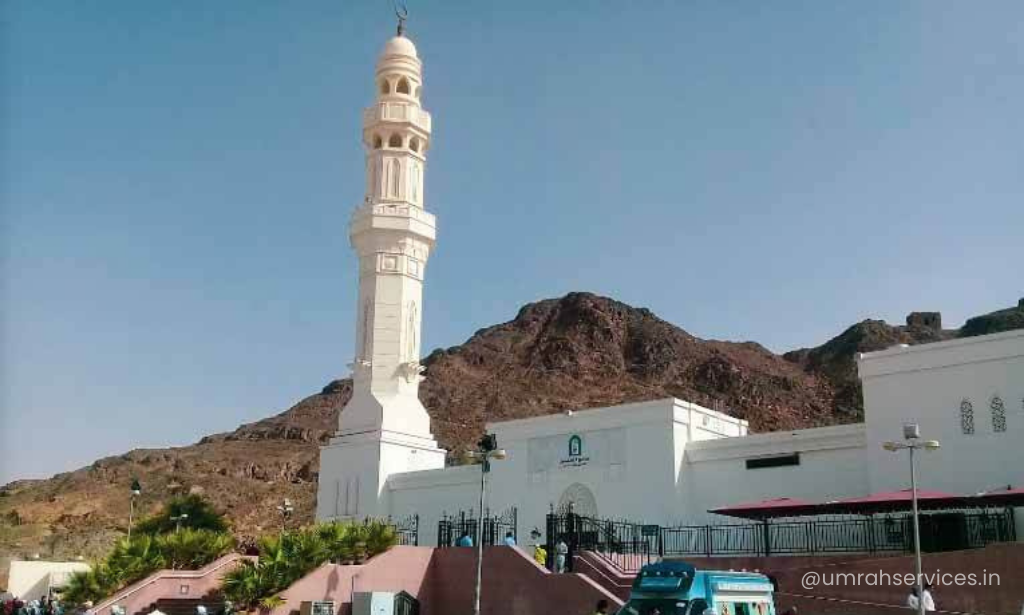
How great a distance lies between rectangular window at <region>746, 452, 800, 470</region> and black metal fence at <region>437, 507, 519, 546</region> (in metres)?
7.14

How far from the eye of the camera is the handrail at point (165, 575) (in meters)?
25.2

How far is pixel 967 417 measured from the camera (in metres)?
25.2

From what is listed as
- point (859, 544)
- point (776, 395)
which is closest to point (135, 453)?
point (776, 395)

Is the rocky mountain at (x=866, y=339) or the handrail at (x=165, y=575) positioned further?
the rocky mountain at (x=866, y=339)

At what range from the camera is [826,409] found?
95500 mm

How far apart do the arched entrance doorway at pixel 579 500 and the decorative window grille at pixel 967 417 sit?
35.2 ft

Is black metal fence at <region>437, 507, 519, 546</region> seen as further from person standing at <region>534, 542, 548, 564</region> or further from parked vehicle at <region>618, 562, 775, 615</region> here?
parked vehicle at <region>618, 562, 775, 615</region>

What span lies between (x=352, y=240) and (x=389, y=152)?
3.56m

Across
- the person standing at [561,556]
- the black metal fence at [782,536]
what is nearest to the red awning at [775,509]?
the black metal fence at [782,536]

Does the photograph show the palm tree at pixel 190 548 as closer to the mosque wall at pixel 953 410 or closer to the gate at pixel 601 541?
the gate at pixel 601 541

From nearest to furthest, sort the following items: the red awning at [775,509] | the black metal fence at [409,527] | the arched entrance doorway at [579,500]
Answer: the red awning at [775,509] → the arched entrance doorway at [579,500] → the black metal fence at [409,527]

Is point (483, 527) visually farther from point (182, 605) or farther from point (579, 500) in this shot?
point (182, 605)

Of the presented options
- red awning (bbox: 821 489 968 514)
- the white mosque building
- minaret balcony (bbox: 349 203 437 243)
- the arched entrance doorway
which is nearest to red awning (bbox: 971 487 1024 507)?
red awning (bbox: 821 489 968 514)

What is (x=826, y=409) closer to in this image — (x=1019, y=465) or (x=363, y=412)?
(x=363, y=412)
